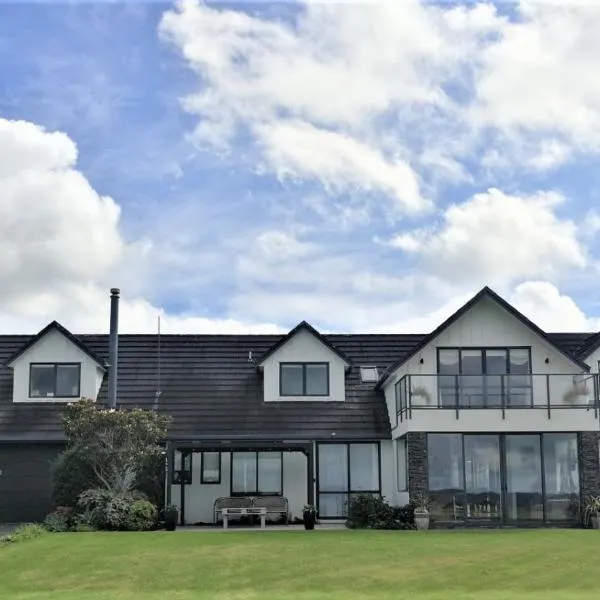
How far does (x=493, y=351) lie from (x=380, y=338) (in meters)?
6.18

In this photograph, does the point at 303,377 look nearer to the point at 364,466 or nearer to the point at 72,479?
the point at 364,466

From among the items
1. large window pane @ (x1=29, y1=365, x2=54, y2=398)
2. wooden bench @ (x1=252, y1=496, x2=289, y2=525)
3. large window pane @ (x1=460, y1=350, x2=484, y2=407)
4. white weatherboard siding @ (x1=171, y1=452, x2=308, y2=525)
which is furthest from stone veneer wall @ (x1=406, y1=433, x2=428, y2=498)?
large window pane @ (x1=29, y1=365, x2=54, y2=398)

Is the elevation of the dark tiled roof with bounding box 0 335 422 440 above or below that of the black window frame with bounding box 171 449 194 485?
above

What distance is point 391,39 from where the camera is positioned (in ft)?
56.5

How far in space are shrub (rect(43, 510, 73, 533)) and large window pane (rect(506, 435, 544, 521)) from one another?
11786mm

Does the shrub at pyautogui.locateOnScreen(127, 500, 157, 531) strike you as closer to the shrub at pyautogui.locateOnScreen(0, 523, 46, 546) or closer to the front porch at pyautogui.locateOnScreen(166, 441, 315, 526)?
the shrub at pyautogui.locateOnScreen(0, 523, 46, 546)

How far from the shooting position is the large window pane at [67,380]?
3188 centimetres

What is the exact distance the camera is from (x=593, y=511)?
87.7 ft

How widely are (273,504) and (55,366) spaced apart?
8.61m

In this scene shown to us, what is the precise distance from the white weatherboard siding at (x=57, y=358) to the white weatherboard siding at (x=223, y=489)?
4.57 metres

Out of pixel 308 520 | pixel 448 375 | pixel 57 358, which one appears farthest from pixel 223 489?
pixel 448 375

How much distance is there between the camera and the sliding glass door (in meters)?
27.0

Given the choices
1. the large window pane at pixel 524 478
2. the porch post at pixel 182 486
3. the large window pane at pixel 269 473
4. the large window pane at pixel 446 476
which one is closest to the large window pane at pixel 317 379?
the large window pane at pixel 269 473

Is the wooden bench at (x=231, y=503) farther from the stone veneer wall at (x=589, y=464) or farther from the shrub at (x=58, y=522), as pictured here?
the stone veneer wall at (x=589, y=464)
